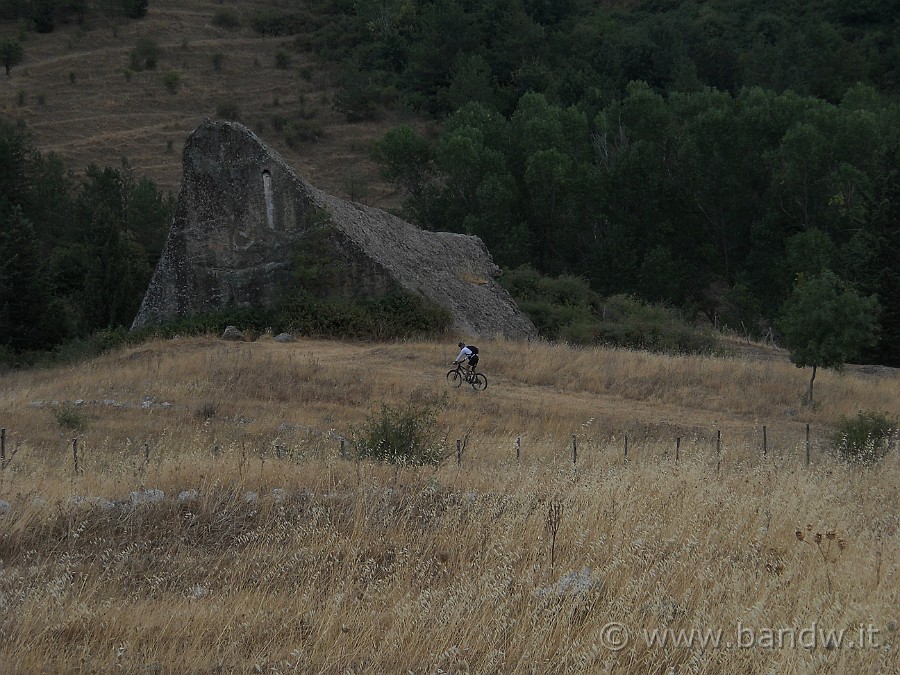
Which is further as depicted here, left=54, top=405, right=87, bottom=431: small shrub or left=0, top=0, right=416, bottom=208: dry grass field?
left=0, top=0, right=416, bottom=208: dry grass field

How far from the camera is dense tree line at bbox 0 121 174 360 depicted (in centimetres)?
3438

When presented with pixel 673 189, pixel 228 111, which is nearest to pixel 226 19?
pixel 228 111

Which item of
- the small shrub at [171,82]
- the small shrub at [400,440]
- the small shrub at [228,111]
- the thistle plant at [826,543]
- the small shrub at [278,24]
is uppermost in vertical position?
the small shrub at [278,24]

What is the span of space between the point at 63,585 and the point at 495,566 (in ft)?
9.10

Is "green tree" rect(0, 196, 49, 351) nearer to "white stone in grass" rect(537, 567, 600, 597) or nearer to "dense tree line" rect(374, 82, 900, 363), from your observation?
"dense tree line" rect(374, 82, 900, 363)

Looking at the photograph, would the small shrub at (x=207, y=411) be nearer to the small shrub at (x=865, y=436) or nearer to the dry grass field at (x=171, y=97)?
the small shrub at (x=865, y=436)

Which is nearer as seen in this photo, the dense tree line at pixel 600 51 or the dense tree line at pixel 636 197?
the dense tree line at pixel 636 197

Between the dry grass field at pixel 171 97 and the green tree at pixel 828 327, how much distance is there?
41793 mm

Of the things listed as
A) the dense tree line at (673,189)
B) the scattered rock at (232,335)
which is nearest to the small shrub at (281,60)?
the dense tree line at (673,189)

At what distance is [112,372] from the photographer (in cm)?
2136

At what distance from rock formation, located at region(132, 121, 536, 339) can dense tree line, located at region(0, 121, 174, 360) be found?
118 inches

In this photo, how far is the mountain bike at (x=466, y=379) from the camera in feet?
67.8

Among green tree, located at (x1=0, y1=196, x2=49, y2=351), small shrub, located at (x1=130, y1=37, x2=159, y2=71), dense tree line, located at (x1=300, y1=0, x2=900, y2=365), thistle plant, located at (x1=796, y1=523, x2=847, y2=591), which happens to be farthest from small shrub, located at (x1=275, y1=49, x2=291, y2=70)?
thistle plant, located at (x1=796, y1=523, x2=847, y2=591)

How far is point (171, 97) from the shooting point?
240 ft
